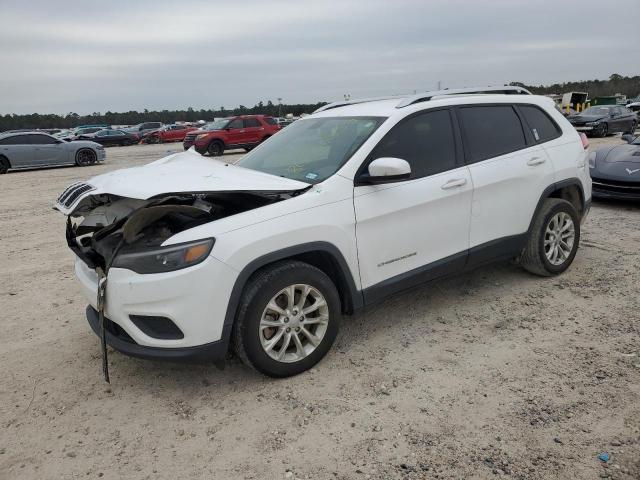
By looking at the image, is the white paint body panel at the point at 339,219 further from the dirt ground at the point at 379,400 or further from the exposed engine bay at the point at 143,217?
the dirt ground at the point at 379,400

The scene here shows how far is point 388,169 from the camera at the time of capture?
3.29 m

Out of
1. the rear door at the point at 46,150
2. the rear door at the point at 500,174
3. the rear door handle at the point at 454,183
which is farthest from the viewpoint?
the rear door at the point at 46,150

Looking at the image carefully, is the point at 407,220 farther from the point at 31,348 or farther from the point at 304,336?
the point at 31,348

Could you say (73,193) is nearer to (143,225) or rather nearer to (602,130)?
(143,225)

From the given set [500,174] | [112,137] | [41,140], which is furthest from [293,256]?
[112,137]

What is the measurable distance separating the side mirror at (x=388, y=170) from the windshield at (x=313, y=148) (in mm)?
278

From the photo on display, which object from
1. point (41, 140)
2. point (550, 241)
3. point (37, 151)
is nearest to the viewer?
point (550, 241)

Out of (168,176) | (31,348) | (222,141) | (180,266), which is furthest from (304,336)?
(222,141)

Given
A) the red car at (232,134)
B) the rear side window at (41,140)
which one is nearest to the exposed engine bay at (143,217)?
the rear side window at (41,140)

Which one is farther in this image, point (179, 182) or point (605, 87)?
point (605, 87)

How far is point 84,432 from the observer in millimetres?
2875

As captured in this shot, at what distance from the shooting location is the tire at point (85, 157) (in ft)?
61.0

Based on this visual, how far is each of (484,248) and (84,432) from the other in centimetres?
313

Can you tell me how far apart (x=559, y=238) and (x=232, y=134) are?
18.5 m
